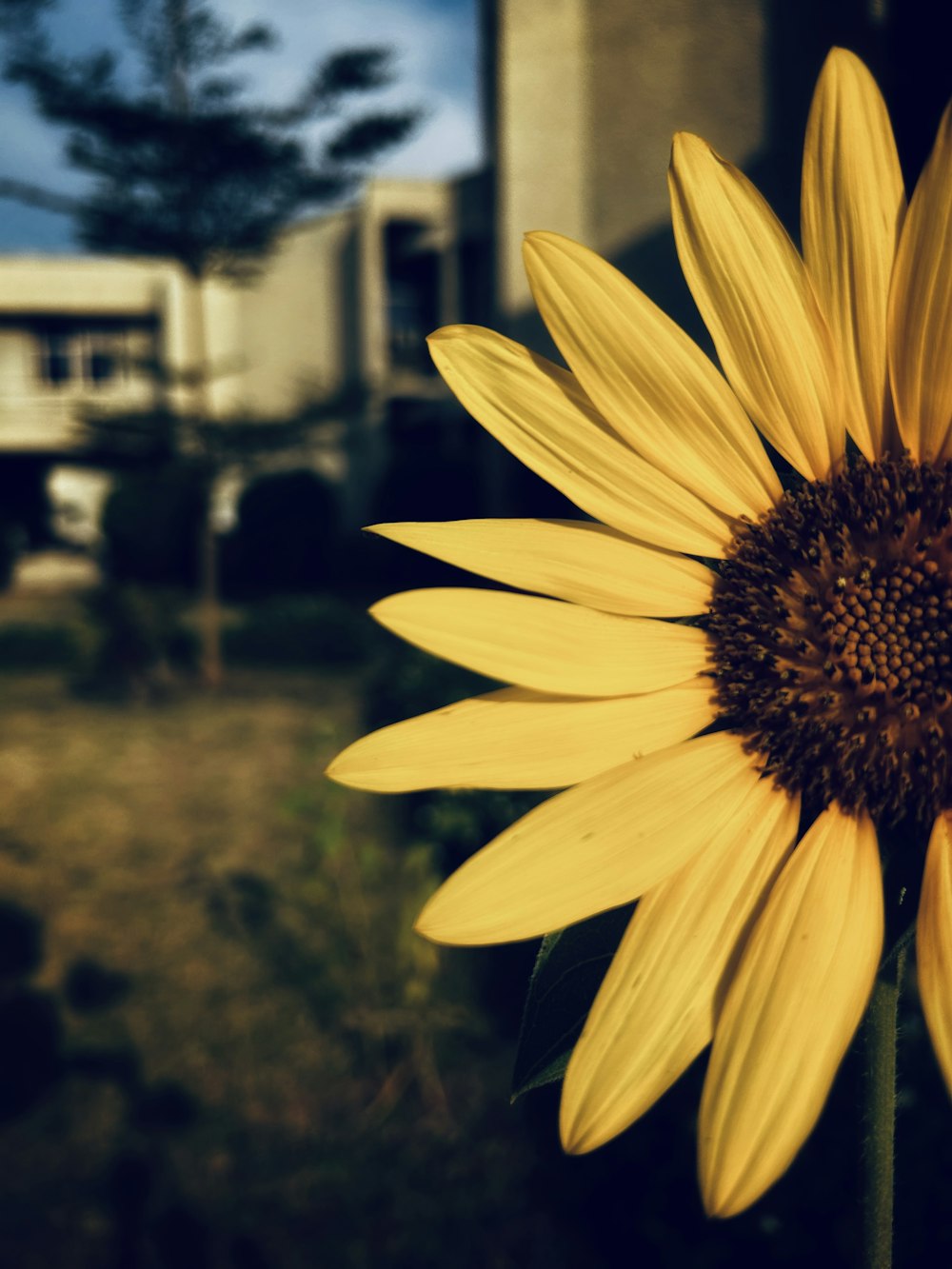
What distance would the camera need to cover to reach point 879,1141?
16.5 inches

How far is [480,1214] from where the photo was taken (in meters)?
2.84

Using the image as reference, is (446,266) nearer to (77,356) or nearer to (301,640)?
(77,356)

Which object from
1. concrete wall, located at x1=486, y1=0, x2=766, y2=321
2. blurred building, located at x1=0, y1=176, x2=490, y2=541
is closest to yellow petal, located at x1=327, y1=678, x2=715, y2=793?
concrete wall, located at x1=486, y1=0, x2=766, y2=321

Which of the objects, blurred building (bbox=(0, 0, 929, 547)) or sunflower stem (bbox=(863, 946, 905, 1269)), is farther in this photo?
→ blurred building (bbox=(0, 0, 929, 547))

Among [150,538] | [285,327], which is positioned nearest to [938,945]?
[150,538]

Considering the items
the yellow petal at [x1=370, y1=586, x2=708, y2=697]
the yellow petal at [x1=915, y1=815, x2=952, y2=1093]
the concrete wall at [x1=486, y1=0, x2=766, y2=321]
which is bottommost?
the yellow petal at [x1=915, y1=815, x2=952, y2=1093]

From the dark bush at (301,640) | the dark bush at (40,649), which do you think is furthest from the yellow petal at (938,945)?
the dark bush at (40,649)

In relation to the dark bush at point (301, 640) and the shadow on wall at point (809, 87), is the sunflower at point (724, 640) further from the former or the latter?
the dark bush at point (301, 640)

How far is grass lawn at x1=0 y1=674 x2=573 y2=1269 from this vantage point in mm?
2838

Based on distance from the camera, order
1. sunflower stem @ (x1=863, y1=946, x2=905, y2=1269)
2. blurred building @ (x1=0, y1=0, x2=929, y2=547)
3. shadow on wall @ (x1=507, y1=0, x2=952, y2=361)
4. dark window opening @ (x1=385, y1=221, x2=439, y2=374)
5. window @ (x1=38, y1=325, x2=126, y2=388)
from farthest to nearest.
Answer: window @ (x1=38, y1=325, x2=126, y2=388)
dark window opening @ (x1=385, y1=221, x2=439, y2=374)
blurred building @ (x1=0, y1=0, x2=929, y2=547)
shadow on wall @ (x1=507, y1=0, x2=952, y2=361)
sunflower stem @ (x1=863, y1=946, x2=905, y2=1269)

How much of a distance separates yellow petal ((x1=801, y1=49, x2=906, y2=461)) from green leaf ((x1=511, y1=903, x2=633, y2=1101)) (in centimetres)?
32

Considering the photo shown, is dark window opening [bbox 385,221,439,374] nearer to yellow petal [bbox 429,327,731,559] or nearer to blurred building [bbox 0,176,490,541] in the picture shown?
blurred building [bbox 0,176,490,541]

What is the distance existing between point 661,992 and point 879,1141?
95 mm

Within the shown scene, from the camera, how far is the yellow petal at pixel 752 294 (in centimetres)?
52
